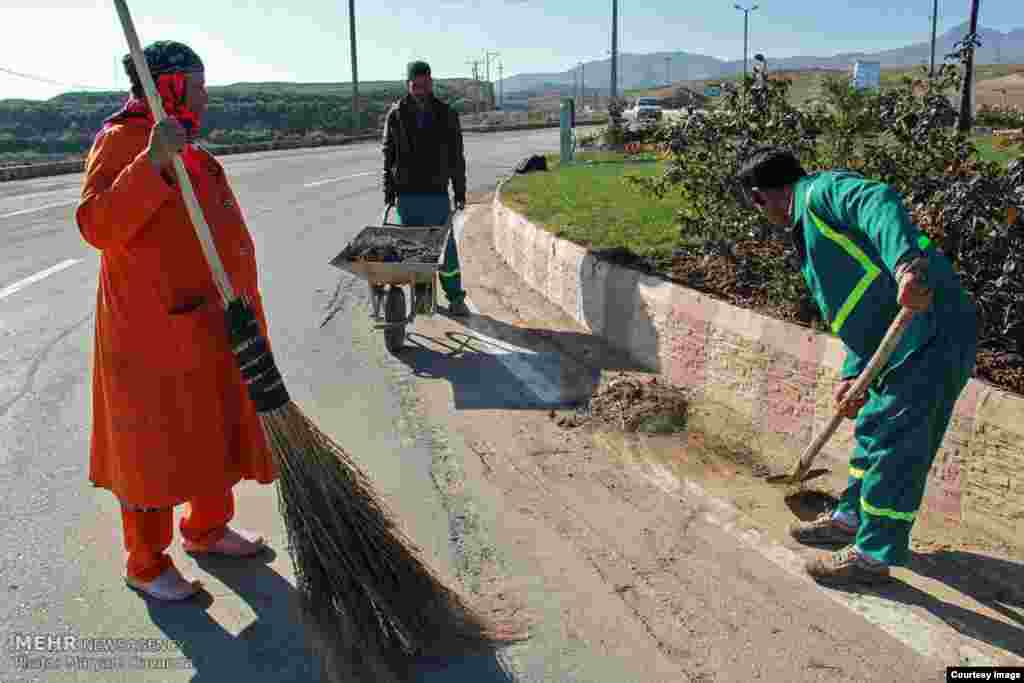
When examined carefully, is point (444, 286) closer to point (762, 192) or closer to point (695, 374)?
point (695, 374)

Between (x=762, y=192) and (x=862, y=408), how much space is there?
99 cm

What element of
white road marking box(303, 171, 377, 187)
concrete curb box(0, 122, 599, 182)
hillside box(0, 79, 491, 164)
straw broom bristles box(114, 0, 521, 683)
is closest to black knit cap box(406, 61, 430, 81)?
straw broom bristles box(114, 0, 521, 683)

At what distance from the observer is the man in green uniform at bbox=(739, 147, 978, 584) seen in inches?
135

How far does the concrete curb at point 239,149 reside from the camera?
84.1 ft

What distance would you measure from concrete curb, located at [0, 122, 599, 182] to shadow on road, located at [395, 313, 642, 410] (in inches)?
869

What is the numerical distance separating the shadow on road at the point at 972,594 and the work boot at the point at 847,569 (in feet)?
0.17

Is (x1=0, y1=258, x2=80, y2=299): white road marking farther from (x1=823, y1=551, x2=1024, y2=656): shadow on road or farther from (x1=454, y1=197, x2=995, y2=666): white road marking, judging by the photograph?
(x1=823, y1=551, x2=1024, y2=656): shadow on road

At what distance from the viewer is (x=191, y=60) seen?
3.43m

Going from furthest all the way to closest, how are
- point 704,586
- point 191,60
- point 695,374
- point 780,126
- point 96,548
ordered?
1. point 780,126
2. point 695,374
3. point 96,548
4. point 704,586
5. point 191,60

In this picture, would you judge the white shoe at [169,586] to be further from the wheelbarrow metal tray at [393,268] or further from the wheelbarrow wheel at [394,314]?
the wheelbarrow wheel at [394,314]

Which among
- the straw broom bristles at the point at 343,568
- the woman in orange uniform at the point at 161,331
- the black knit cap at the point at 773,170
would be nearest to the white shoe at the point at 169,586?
the woman in orange uniform at the point at 161,331

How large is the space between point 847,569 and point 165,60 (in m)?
3.26

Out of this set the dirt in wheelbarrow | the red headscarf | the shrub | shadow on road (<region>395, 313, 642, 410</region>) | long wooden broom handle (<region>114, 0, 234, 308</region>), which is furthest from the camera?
the dirt in wheelbarrow

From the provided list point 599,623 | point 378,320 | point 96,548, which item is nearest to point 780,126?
point 378,320
